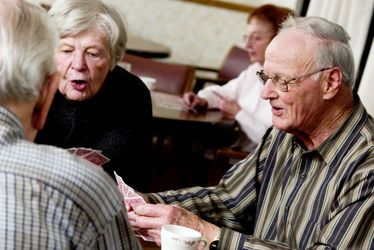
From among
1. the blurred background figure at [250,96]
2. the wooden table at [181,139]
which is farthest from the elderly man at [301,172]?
the blurred background figure at [250,96]

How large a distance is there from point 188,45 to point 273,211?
184 inches

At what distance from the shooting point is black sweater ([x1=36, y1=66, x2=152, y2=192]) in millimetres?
2408

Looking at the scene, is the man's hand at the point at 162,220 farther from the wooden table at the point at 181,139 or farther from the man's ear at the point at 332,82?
the wooden table at the point at 181,139

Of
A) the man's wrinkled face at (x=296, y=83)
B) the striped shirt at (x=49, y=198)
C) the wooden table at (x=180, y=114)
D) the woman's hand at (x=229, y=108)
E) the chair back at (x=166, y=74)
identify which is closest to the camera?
the striped shirt at (x=49, y=198)

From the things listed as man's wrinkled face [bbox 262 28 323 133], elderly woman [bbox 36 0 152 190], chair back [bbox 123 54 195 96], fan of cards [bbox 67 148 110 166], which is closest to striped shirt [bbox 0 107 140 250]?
fan of cards [bbox 67 148 110 166]

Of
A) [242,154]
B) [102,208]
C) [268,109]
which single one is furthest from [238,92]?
[102,208]

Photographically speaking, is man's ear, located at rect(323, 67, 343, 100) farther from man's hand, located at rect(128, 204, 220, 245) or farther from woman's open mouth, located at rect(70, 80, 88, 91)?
woman's open mouth, located at rect(70, 80, 88, 91)

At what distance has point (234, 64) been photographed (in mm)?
5766

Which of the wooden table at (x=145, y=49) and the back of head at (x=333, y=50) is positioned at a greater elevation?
the back of head at (x=333, y=50)

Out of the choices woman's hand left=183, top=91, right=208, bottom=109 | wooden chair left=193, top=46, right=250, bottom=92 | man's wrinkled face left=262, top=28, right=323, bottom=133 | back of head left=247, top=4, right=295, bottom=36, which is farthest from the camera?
wooden chair left=193, top=46, right=250, bottom=92

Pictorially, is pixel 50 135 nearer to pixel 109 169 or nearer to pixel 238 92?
pixel 109 169

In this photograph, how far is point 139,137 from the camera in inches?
98.5

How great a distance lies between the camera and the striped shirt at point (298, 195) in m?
1.84

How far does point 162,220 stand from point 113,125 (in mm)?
627
